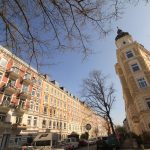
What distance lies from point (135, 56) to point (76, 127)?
39424 millimetres

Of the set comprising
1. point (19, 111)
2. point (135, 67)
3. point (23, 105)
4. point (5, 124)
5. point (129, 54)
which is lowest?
point (5, 124)

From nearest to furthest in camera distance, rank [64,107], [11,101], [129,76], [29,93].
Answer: [129,76] < [11,101] < [29,93] < [64,107]

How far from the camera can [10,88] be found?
2683 centimetres

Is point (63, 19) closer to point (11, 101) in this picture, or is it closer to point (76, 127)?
point (11, 101)

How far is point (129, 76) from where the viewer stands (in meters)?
24.3

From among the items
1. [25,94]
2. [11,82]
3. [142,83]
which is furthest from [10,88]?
[142,83]

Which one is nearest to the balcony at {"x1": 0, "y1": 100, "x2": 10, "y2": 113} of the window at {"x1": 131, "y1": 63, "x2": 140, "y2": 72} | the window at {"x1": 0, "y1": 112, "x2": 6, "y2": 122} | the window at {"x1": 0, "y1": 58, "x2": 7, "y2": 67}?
the window at {"x1": 0, "y1": 112, "x2": 6, "y2": 122}

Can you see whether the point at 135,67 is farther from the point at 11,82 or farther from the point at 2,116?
the point at 2,116

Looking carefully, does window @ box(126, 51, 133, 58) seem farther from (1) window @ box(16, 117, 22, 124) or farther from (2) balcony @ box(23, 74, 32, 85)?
(1) window @ box(16, 117, 22, 124)

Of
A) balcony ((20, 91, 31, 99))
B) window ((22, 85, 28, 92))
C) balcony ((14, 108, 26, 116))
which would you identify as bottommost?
balcony ((14, 108, 26, 116))

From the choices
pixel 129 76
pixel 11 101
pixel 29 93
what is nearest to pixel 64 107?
pixel 29 93

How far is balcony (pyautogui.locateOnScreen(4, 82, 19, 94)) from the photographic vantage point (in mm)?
26195

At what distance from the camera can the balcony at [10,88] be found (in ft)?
85.9

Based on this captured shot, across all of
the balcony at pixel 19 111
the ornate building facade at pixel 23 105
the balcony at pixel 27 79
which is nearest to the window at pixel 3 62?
the ornate building facade at pixel 23 105
